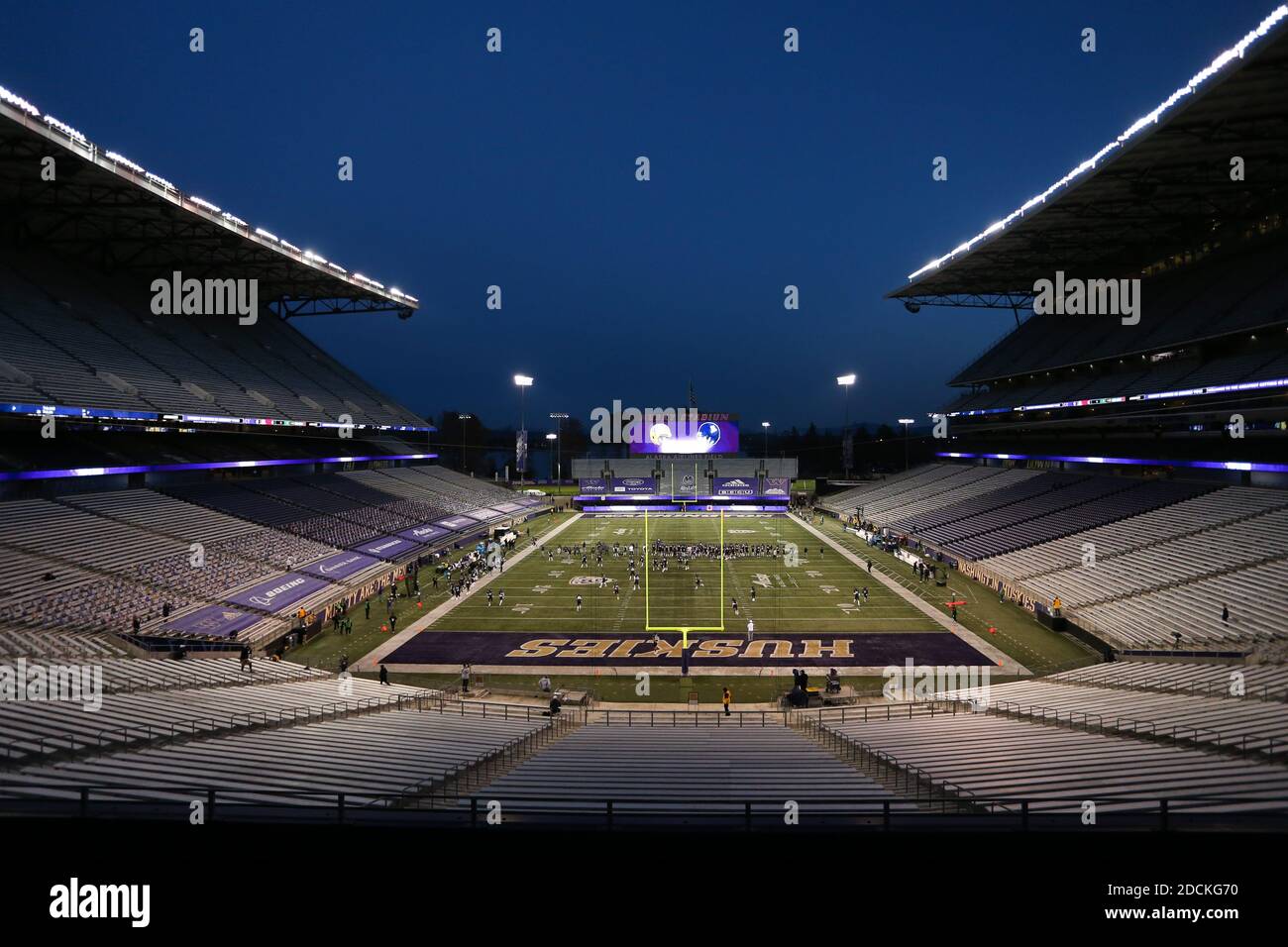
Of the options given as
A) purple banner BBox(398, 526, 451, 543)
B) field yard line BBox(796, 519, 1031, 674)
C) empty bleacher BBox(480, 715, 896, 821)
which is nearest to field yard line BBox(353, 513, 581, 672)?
purple banner BBox(398, 526, 451, 543)

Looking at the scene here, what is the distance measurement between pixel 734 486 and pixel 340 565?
39568 mm

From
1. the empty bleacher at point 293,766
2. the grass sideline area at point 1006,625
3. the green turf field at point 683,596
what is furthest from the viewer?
the green turf field at point 683,596

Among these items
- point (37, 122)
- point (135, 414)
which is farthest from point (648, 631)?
point (37, 122)

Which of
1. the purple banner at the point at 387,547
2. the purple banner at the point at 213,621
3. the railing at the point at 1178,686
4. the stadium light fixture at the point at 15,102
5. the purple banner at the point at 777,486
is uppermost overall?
the stadium light fixture at the point at 15,102

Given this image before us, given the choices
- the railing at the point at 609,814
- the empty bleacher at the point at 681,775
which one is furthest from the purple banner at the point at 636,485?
the railing at the point at 609,814

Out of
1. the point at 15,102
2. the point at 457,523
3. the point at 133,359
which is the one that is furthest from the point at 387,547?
the point at 15,102

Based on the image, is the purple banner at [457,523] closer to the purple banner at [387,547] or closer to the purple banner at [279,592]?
the purple banner at [387,547]

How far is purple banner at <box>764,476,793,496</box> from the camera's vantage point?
198 feet

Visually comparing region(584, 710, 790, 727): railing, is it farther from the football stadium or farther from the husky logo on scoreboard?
the husky logo on scoreboard

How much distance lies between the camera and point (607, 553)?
35.8 m

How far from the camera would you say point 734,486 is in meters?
60.8

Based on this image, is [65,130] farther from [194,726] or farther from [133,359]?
[194,726]

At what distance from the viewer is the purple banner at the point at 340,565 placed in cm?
2627

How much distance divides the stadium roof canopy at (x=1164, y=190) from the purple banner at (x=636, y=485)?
2782 centimetres
